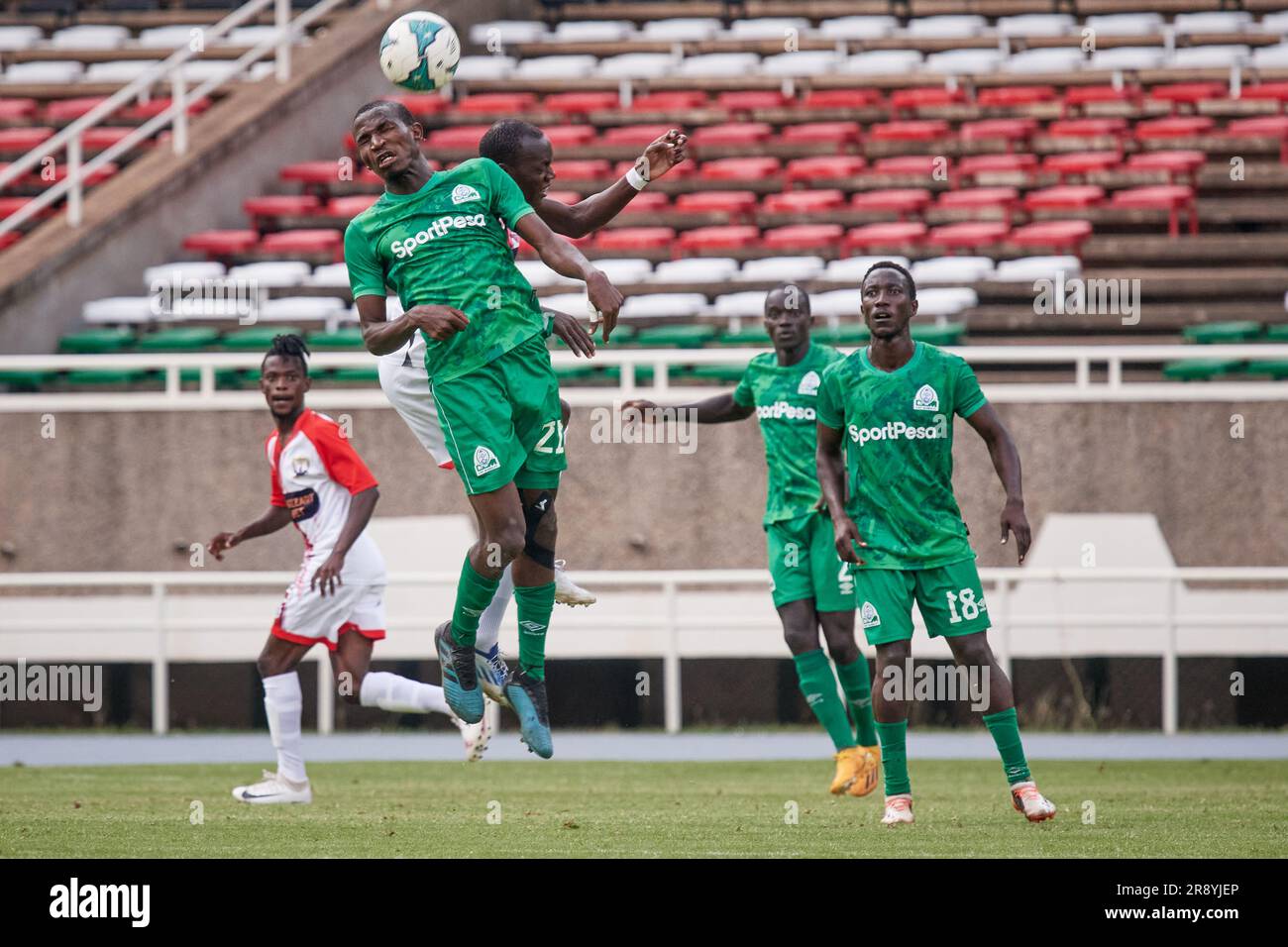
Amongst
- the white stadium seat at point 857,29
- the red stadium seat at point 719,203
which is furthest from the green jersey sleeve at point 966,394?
the white stadium seat at point 857,29

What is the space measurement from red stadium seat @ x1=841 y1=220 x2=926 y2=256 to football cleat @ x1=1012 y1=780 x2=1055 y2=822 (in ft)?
35.0

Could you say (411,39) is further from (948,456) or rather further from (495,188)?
(948,456)

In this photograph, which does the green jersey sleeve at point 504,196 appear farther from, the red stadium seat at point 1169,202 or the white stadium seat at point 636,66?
the white stadium seat at point 636,66

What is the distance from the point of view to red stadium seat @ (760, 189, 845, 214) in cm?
1970

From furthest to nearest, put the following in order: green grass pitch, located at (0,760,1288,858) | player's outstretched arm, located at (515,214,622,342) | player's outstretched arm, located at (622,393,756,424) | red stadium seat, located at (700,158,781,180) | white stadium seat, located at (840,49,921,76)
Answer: white stadium seat, located at (840,49,921,76)
red stadium seat, located at (700,158,781,180)
player's outstretched arm, located at (622,393,756,424)
green grass pitch, located at (0,760,1288,858)
player's outstretched arm, located at (515,214,622,342)

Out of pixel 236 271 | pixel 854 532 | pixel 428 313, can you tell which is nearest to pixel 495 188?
pixel 428 313

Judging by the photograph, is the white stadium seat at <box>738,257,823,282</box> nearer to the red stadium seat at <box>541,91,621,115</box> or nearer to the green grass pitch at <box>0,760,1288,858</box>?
the red stadium seat at <box>541,91,621,115</box>

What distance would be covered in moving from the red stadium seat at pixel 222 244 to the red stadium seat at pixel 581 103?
4113 millimetres

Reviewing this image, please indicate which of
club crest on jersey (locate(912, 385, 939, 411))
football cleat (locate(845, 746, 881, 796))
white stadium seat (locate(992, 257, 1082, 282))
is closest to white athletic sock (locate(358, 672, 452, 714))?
football cleat (locate(845, 746, 881, 796))

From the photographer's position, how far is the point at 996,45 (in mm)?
23328

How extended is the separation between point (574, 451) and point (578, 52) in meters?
10.4

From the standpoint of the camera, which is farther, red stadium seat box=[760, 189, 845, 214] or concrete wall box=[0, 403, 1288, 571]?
red stadium seat box=[760, 189, 845, 214]

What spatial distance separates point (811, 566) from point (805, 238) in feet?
29.9

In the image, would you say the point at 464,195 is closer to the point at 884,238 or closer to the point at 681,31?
the point at 884,238
